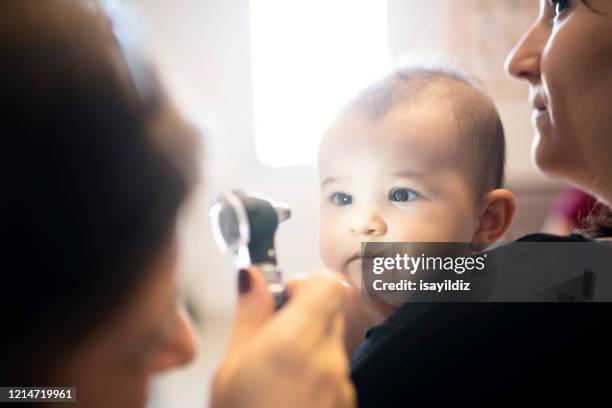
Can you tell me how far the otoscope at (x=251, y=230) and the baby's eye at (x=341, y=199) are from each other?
0.59ft

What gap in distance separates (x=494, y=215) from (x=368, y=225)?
18 cm

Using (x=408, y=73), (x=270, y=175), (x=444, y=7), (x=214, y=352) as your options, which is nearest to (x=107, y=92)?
(x=214, y=352)

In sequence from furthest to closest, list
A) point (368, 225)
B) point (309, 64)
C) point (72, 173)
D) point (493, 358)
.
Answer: point (309, 64), point (368, 225), point (493, 358), point (72, 173)

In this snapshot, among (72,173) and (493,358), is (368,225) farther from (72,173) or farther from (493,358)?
(72,173)

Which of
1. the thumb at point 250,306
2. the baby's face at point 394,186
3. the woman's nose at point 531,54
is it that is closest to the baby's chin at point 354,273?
the baby's face at point 394,186

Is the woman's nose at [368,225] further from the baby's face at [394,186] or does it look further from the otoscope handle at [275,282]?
the otoscope handle at [275,282]

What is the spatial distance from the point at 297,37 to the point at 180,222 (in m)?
0.57

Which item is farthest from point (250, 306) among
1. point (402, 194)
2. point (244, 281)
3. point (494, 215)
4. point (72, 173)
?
point (494, 215)

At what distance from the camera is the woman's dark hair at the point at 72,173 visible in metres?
0.32

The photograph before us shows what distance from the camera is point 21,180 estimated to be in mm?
323

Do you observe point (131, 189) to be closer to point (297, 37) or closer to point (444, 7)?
point (297, 37)

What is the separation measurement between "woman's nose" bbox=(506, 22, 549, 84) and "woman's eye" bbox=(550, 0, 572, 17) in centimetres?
2

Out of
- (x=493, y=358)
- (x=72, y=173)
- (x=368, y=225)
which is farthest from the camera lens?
(x=368, y=225)

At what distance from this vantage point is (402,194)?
1.90 feet
